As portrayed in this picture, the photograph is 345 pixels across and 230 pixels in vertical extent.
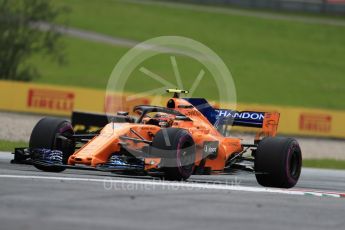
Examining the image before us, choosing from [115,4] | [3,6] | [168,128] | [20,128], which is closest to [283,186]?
[168,128]

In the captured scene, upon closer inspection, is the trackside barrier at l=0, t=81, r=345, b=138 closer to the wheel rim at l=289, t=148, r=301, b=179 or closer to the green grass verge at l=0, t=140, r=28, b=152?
the green grass verge at l=0, t=140, r=28, b=152

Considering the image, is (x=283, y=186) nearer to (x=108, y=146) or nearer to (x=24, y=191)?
(x=108, y=146)

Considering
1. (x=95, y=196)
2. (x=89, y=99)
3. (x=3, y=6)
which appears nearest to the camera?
(x=95, y=196)

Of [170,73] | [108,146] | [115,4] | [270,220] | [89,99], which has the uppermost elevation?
[115,4]

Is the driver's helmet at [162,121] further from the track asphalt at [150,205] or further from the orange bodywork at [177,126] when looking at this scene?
the track asphalt at [150,205]

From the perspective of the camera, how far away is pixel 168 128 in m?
14.2

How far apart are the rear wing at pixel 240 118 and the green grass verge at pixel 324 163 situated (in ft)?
32.8

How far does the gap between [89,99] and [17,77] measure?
13286 millimetres

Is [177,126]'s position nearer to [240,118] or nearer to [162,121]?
[162,121]

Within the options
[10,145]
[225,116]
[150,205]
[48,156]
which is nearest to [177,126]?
[225,116]

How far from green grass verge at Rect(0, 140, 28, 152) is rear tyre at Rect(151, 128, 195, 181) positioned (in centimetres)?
911

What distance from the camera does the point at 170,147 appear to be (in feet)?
45.7

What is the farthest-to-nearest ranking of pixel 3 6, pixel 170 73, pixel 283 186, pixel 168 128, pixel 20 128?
pixel 170 73 < pixel 3 6 < pixel 20 128 < pixel 283 186 < pixel 168 128

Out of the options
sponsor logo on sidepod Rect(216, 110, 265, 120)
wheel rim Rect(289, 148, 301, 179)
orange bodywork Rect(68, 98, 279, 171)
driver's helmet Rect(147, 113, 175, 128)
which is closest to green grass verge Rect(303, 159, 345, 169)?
sponsor logo on sidepod Rect(216, 110, 265, 120)
